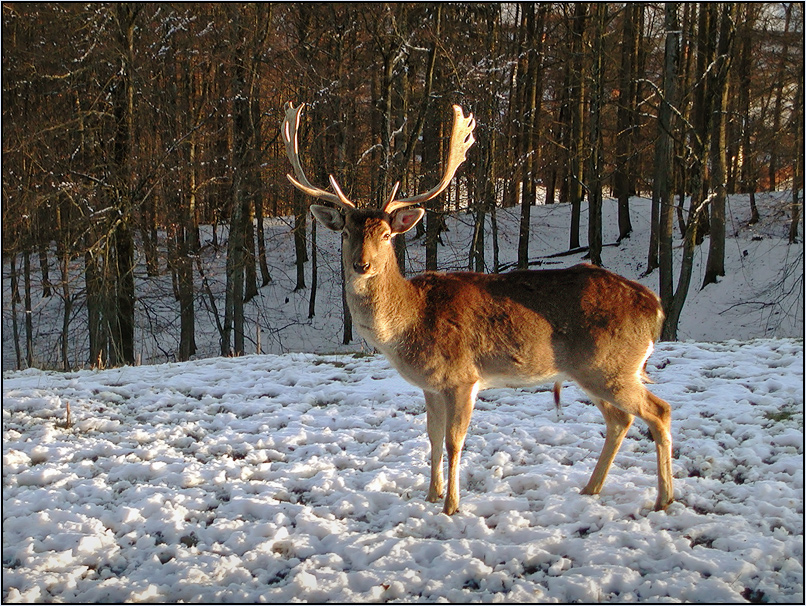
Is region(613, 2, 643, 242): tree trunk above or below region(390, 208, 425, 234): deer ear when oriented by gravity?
above

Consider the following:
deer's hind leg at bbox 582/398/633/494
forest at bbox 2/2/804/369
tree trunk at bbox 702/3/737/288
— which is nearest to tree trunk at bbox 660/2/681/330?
forest at bbox 2/2/804/369

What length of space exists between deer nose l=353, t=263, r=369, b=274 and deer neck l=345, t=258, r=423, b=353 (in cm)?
16

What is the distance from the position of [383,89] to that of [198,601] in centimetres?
1515

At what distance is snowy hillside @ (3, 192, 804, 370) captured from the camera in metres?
17.8

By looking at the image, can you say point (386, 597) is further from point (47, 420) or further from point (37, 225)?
point (37, 225)

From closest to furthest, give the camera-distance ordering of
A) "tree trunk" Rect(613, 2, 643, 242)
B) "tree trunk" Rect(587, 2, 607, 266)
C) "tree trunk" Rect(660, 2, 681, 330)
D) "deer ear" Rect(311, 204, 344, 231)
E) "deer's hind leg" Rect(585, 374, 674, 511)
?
"deer's hind leg" Rect(585, 374, 674, 511), "deer ear" Rect(311, 204, 344, 231), "tree trunk" Rect(660, 2, 681, 330), "tree trunk" Rect(587, 2, 607, 266), "tree trunk" Rect(613, 2, 643, 242)

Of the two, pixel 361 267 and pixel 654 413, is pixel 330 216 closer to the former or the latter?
pixel 361 267

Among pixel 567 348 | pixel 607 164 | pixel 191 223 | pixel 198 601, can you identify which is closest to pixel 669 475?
pixel 567 348

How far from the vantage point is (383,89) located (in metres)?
17.1

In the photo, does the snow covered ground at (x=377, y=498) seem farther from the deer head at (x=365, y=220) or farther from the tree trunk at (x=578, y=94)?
the tree trunk at (x=578, y=94)

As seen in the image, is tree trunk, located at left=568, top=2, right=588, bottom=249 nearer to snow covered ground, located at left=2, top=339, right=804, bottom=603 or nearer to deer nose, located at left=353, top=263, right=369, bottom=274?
snow covered ground, located at left=2, top=339, right=804, bottom=603

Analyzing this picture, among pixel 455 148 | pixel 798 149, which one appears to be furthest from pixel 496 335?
pixel 798 149

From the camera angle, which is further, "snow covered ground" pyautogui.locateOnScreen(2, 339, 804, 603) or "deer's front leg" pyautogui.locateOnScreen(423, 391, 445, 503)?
"deer's front leg" pyautogui.locateOnScreen(423, 391, 445, 503)

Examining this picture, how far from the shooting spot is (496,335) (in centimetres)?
489
